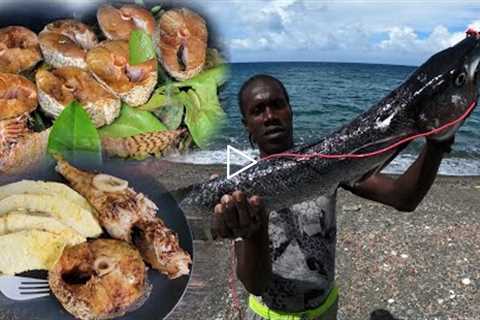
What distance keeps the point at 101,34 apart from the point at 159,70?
1.46ft

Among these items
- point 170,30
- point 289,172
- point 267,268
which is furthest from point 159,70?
point 267,268

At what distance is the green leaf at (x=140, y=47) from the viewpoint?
337 cm

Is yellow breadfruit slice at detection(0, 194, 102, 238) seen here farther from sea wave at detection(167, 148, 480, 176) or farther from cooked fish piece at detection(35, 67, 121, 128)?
sea wave at detection(167, 148, 480, 176)

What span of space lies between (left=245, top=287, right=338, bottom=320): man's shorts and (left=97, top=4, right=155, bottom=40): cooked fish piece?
1.67 m

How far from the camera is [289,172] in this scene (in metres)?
2.75

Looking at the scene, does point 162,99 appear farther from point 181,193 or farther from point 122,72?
point 181,193

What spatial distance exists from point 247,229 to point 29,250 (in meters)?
1.01

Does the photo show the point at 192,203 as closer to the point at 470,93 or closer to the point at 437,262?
the point at 470,93

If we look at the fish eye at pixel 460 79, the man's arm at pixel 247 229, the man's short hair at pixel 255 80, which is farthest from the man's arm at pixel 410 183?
the man's arm at pixel 247 229

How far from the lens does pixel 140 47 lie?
135 inches

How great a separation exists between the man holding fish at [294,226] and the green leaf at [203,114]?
1.09 ft

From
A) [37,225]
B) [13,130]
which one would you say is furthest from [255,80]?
[13,130]

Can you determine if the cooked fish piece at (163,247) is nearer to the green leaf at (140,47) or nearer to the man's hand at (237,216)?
the man's hand at (237,216)

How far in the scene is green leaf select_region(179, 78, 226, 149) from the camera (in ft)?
10.5
